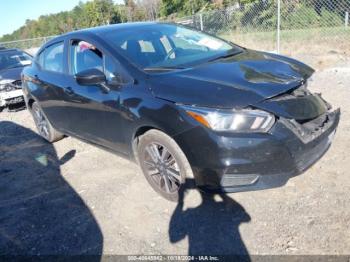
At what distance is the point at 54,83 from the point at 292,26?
9149 mm

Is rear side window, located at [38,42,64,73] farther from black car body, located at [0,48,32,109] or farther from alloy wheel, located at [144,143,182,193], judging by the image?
black car body, located at [0,48,32,109]

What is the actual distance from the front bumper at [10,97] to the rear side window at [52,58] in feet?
11.2

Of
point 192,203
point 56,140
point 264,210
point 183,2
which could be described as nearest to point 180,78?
point 192,203

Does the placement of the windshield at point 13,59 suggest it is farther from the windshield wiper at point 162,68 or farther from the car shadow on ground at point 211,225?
the car shadow on ground at point 211,225

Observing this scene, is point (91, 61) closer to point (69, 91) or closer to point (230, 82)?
point (69, 91)

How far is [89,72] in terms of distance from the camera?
370 centimetres

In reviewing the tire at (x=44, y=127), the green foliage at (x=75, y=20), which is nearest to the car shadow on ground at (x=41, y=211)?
the tire at (x=44, y=127)

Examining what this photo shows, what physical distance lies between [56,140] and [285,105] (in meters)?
4.21

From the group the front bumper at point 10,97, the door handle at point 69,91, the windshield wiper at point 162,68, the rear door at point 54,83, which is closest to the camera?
the windshield wiper at point 162,68

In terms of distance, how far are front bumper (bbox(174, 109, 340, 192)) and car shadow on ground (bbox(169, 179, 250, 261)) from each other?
1.09ft

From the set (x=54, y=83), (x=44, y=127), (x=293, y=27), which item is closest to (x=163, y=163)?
(x=54, y=83)

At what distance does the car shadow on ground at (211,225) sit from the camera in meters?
2.81

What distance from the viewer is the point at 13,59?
9805mm

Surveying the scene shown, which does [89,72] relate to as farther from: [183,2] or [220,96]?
[183,2]
